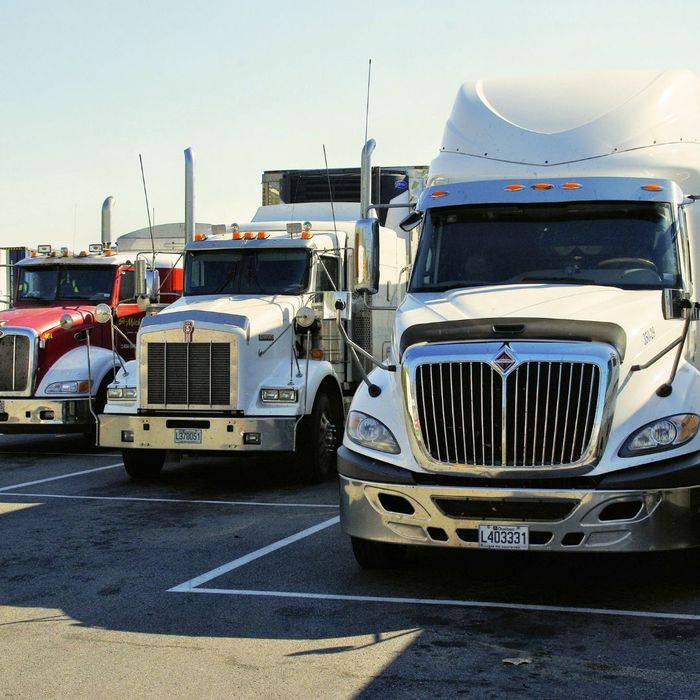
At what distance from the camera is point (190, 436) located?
494 inches

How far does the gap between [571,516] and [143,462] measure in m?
7.84

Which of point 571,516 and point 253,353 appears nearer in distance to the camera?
point 571,516

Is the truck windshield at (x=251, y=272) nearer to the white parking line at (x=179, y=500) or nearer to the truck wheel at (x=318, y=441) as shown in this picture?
the truck wheel at (x=318, y=441)

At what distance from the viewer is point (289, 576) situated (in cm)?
801

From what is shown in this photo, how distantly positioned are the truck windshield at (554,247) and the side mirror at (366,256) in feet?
1.88

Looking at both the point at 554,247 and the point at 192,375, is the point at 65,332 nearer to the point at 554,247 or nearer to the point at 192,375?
the point at 192,375

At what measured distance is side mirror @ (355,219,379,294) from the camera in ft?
31.6

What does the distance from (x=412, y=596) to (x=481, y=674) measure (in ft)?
A: 5.62

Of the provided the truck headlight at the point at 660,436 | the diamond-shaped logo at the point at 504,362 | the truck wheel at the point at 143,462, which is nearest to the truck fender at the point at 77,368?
the truck wheel at the point at 143,462

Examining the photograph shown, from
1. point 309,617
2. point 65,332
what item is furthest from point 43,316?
point 309,617

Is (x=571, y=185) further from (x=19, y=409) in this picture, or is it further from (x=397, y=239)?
(x=19, y=409)

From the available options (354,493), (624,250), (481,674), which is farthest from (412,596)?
(624,250)

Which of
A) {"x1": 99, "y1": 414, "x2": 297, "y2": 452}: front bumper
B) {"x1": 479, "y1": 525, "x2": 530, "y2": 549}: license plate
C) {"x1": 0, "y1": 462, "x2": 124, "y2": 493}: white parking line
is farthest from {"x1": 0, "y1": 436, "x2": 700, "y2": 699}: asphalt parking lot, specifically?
{"x1": 0, "y1": 462, "x2": 124, "y2": 493}: white parking line

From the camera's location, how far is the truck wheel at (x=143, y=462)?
44.2ft
